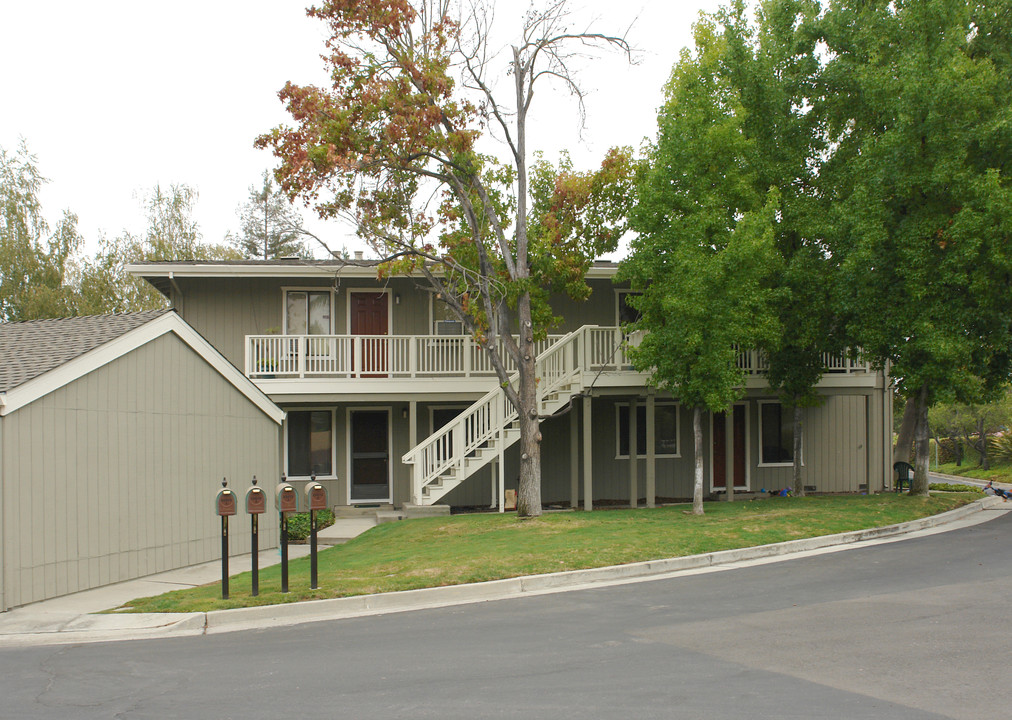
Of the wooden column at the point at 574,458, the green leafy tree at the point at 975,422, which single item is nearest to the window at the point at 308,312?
the wooden column at the point at 574,458

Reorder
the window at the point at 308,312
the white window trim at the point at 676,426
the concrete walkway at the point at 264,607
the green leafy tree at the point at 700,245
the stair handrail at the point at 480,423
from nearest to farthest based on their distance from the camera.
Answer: the concrete walkway at the point at 264,607 → the green leafy tree at the point at 700,245 → the stair handrail at the point at 480,423 → the window at the point at 308,312 → the white window trim at the point at 676,426

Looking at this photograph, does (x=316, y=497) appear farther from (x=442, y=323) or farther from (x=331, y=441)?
(x=442, y=323)

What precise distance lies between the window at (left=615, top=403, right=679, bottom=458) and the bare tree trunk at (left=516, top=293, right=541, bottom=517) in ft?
19.3

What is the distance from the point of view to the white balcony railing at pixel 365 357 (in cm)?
1958

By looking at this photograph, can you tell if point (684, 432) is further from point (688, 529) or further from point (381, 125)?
point (381, 125)


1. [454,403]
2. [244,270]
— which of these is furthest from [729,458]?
[244,270]

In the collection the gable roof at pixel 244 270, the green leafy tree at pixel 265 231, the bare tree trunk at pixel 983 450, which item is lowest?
the bare tree trunk at pixel 983 450

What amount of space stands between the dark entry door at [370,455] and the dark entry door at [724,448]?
8548 mm

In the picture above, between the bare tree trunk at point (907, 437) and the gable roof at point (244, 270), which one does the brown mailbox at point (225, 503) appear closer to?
the gable roof at point (244, 270)

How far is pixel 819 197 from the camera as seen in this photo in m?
19.8

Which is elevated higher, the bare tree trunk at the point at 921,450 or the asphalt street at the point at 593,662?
the bare tree trunk at the point at 921,450

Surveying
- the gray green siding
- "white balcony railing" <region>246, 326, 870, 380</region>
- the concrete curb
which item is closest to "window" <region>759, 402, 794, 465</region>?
"white balcony railing" <region>246, 326, 870, 380</region>

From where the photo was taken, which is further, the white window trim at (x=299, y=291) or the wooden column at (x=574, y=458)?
the white window trim at (x=299, y=291)

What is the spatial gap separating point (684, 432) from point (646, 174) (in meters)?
7.89
